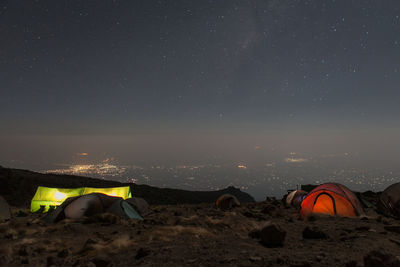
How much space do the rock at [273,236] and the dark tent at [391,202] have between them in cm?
816

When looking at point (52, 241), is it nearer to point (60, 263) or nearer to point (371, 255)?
point (60, 263)

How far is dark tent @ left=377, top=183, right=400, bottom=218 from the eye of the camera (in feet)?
31.1

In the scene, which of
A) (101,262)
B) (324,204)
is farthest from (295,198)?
(101,262)

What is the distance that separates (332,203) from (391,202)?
2.66 m

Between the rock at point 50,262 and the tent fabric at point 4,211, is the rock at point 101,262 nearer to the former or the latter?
the rock at point 50,262

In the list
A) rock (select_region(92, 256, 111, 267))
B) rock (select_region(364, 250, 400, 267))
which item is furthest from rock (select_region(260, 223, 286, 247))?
rock (select_region(92, 256, 111, 267))

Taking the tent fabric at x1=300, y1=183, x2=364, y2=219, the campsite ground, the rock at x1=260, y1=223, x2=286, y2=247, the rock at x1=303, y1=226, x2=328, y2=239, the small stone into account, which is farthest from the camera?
the tent fabric at x1=300, y1=183, x2=364, y2=219

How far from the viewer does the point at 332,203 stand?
9.81 meters

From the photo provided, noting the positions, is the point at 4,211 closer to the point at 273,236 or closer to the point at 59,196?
the point at 59,196

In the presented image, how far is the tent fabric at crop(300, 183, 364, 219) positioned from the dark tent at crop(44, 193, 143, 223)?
808 cm

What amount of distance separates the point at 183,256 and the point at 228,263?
0.95 m

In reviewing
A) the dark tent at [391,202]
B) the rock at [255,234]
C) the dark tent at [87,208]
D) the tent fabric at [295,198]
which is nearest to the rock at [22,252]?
the dark tent at [87,208]

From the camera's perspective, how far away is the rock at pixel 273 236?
4.93 meters

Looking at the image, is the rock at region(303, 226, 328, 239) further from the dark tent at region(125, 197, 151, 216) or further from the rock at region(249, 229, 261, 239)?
the dark tent at region(125, 197, 151, 216)
